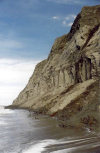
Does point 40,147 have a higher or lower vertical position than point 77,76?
lower

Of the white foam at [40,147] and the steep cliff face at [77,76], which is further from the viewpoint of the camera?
the steep cliff face at [77,76]

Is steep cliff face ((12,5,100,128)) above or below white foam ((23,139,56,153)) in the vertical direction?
above

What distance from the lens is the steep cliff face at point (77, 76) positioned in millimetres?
26812

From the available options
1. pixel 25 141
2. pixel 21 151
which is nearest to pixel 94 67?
pixel 25 141

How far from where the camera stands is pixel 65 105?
104 feet

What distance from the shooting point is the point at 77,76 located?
44062 millimetres

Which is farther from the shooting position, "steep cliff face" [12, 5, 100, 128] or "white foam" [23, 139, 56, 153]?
"steep cliff face" [12, 5, 100, 128]

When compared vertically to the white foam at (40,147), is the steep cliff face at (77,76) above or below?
above

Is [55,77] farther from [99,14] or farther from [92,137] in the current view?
[92,137]

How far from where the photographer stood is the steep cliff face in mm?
26812

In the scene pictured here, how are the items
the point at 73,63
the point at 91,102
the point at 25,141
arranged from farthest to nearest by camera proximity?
the point at 73,63 → the point at 91,102 → the point at 25,141

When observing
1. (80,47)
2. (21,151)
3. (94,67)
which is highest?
(80,47)

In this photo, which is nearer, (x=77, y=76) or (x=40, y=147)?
(x=40, y=147)

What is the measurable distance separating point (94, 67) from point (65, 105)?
835 cm
